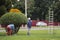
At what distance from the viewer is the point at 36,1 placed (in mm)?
83375

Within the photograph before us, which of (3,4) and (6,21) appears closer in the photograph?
(6,21)

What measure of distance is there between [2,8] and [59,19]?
4364cm

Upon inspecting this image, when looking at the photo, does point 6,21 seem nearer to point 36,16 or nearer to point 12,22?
Result: point 12,22

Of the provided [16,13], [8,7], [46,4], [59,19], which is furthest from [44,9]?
[16,13]

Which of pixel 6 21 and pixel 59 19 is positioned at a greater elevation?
pixel 6 21

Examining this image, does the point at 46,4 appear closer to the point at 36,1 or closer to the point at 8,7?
the point at 36,1

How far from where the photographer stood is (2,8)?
31.7m

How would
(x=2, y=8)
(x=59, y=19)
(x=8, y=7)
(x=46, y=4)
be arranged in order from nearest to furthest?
1. (x=2, y=8)
2. (x=8, y=7)
3. (x=59, y=19)
4. (x=46, y=4)

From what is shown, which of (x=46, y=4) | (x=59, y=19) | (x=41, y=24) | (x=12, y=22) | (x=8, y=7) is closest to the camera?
(x=12, y=22)

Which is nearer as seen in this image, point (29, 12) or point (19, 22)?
point (19, 22)

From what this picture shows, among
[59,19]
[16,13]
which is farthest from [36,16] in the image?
[16,13]

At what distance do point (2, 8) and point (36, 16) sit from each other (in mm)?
53084

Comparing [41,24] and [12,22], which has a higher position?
[12,22]

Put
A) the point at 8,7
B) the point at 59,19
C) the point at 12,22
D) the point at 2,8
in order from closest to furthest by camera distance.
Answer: the point at 12,22 → the point at 2,8 → the point at 8,7 → the point at 59,19
